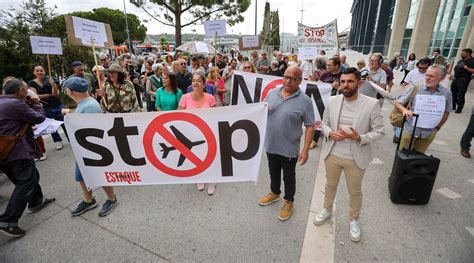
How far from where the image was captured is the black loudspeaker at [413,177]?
9.63ft

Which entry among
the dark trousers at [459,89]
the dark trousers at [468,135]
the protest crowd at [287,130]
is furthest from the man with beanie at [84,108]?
the dark trousers at [459,89]

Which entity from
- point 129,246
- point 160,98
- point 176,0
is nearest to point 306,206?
point 129,246

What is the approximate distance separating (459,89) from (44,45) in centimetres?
1176

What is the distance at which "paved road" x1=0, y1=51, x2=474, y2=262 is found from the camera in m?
2.42

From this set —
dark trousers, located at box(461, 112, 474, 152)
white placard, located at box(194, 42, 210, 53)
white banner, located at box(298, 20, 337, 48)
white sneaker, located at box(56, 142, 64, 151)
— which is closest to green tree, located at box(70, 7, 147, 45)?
white placard, located at box(194, 42, 210, 53)

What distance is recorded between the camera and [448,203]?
10.5 feet

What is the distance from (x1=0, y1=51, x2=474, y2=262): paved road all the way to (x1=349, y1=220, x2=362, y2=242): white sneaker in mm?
64

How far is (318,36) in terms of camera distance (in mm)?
7656

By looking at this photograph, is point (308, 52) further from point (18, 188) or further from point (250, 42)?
point (18, 188)

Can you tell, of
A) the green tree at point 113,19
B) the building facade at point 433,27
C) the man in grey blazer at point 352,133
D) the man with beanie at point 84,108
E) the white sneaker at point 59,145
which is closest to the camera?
the man in grey blazer at point 352,133

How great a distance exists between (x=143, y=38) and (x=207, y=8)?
53.9m

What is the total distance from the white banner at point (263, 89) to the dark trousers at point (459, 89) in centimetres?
624

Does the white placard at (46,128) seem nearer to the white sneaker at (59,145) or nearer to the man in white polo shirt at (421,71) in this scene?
the white sneaker at (59,145)

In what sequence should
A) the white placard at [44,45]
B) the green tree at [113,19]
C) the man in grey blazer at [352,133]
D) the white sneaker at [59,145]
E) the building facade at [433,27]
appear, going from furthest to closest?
the green tree at [113,19], the building facade at [433,27], the white placard at [44,45], the white sneaker at [59,145], the man in grey blazer at [352,133]
